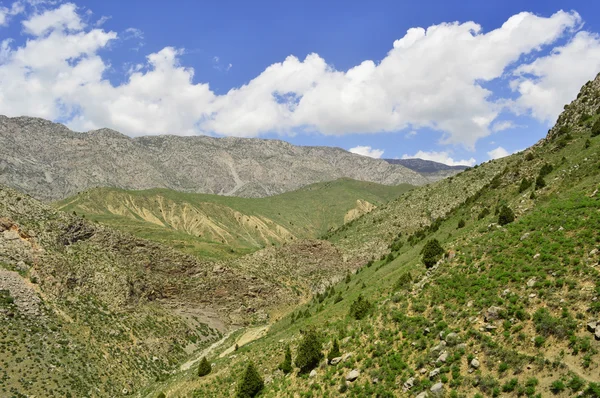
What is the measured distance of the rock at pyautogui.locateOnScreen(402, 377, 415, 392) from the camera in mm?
19312

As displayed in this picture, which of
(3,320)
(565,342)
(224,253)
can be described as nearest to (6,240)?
(3,320)

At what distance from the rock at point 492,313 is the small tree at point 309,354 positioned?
1162cm

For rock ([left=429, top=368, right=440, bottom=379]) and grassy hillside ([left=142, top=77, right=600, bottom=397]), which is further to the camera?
rock ([left=429, top=368, right=440, bottom=379])

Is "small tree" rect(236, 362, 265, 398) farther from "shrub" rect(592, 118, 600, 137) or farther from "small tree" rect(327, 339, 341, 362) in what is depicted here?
"shrub" rect(592, 118, 600, 137)

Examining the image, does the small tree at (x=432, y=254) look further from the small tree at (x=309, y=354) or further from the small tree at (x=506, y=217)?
the small tree at (x=309, y=354)

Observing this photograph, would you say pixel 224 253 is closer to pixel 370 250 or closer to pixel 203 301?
pixel 203 301

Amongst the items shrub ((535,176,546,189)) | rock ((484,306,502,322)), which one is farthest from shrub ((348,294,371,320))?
shrub ((535,176,546,189))

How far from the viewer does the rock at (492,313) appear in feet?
65.5

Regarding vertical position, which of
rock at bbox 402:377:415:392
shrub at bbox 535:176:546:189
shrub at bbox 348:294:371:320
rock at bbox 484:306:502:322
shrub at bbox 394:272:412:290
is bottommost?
rock at bbox 402:377:415:392

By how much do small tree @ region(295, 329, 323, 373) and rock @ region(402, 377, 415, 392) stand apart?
842 centimetres

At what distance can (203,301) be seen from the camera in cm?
7850

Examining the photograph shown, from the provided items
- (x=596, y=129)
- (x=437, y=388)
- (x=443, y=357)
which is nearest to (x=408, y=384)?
(x=437, y=388)

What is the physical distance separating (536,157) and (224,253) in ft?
237

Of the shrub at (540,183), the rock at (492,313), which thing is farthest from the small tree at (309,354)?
the shrub at (540,183)
